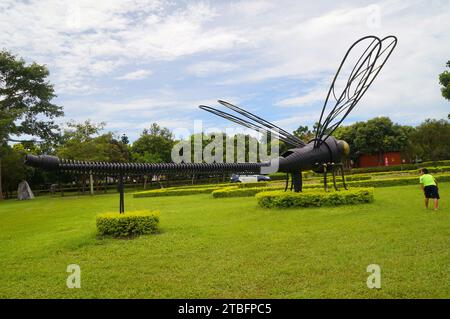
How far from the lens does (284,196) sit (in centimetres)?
1277

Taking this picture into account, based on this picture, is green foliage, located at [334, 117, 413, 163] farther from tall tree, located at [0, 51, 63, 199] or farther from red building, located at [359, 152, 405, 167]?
tall tree, located at [0, 51, 63, 199]

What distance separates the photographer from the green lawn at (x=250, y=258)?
511 cm

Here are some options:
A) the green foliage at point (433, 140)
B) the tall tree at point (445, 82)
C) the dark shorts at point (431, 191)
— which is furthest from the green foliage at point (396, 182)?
the green foliage at point (433, 140)

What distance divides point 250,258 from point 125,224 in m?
3.69

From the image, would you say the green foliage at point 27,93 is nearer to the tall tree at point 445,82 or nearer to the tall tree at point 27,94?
the tall tree at point 27,94

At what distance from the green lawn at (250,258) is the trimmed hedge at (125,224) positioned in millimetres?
373

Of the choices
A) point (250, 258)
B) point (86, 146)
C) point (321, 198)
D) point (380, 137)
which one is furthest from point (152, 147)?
point (250, 258)

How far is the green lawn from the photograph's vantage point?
5.11 meters

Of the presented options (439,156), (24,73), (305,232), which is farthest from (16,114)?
(439,156)

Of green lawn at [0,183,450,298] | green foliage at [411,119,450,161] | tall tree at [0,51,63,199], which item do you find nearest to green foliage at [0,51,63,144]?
tall tree at [0,51,63,199]

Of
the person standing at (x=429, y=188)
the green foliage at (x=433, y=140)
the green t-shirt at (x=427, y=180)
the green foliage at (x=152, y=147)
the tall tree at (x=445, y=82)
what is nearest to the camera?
the person standing at (x=429, y=188)

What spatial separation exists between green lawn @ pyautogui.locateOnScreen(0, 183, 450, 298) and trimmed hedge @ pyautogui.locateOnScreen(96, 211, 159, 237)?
0.37 m
